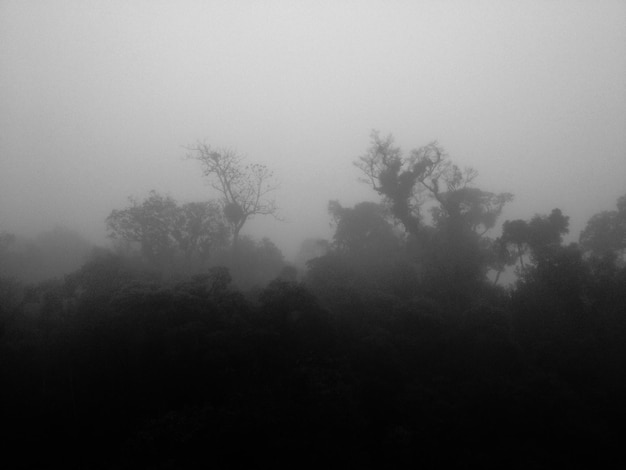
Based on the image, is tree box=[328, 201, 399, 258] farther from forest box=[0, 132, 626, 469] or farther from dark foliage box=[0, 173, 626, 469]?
dark foliage box=[0, 173, 626, 469]

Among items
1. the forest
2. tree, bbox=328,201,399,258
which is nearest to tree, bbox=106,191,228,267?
the forest

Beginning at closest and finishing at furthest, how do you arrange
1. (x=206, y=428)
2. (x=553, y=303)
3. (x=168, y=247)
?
(x=206, y=428) < (x=553, y=303) < (x=168, y=247)

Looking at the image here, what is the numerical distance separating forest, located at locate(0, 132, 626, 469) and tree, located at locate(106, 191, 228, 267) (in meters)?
10.1

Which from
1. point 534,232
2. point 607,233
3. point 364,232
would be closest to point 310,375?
point 534,232

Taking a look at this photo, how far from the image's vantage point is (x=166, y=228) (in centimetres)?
3544

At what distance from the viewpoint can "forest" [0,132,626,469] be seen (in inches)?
537

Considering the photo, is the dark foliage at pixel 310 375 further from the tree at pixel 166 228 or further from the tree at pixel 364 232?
the tree at pixel 364 232

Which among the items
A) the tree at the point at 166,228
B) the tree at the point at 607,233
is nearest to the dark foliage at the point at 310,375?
the tree at the point at 166,228

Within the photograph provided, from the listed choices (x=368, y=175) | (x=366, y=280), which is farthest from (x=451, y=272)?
(x=368, y=175)

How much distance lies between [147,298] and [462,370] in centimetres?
1750

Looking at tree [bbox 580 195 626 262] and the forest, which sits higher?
tree [bbox 580 195 626 262]

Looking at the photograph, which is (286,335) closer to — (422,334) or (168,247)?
(422,334)

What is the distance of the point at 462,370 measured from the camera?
62.8ft

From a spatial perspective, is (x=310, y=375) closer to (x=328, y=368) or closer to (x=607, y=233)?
(x=328, y=368)
